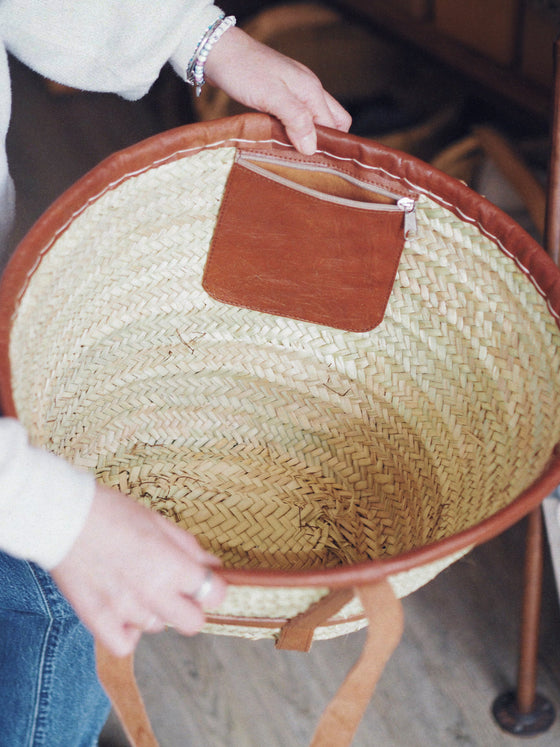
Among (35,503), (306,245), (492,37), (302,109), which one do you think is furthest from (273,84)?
(492,37)

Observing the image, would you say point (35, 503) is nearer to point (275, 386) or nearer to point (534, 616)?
point (275, 386)

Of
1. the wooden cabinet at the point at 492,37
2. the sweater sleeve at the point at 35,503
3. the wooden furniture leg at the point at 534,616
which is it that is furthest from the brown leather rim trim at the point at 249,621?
the wooden cabinet at the point at 492,37

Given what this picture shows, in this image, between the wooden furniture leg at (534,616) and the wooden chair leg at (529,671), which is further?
the wooden chair leg at (529,671)

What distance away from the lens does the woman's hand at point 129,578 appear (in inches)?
17.7

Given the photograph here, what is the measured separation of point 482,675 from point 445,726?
8 centimetres

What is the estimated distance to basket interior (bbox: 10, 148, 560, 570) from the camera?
70 cm

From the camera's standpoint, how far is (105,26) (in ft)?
2.34

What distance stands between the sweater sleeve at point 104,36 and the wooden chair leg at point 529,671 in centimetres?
59

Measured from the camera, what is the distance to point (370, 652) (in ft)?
1.53

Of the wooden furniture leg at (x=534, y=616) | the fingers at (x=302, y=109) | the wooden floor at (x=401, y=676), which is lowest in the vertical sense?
the wooden floor at (x=401, y=676)

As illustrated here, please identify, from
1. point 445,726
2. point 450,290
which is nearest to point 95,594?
point 450,290

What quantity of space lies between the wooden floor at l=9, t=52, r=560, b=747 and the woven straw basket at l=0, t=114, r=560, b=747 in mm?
231

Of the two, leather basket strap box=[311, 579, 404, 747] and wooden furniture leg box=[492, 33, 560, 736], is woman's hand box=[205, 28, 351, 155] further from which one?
leather basket strap box=[311, 579, 404, 747]

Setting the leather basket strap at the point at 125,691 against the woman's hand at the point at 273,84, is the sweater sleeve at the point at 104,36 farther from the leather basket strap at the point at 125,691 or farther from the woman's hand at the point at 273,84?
the leather basket strap at the point at 125,691
